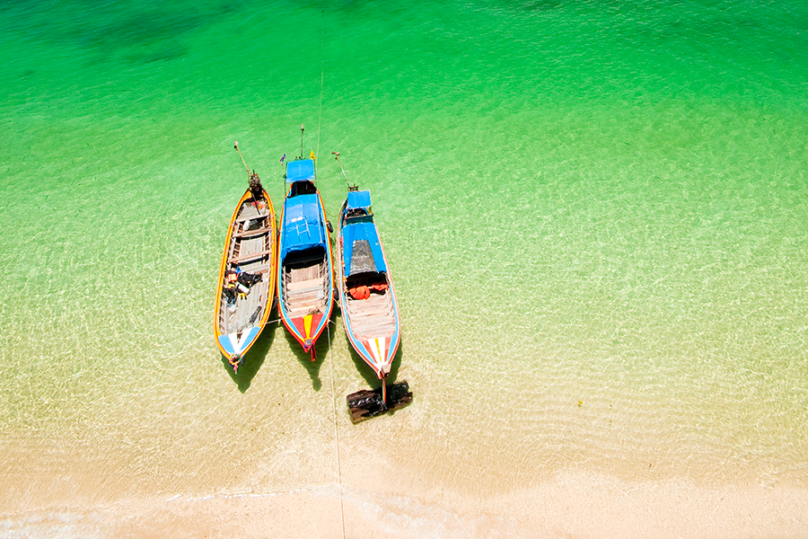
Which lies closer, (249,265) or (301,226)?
(301,226)

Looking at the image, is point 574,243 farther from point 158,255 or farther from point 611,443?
point 158,255

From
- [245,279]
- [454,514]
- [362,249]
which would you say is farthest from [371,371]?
[245,279]

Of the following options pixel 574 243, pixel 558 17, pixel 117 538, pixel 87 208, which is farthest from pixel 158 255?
pixel 558 17

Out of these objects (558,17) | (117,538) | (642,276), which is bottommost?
(117,538)

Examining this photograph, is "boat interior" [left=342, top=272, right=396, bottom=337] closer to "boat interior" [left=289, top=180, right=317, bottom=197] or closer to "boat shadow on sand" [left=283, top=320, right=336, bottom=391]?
"boat shadow on sand" [left=283, top=320, right=336, bottom=391]

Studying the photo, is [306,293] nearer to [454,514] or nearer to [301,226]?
[301,226]

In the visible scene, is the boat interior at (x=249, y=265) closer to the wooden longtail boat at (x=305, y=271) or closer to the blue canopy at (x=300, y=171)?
the wooden longtail boat at (x=305, y=271)
